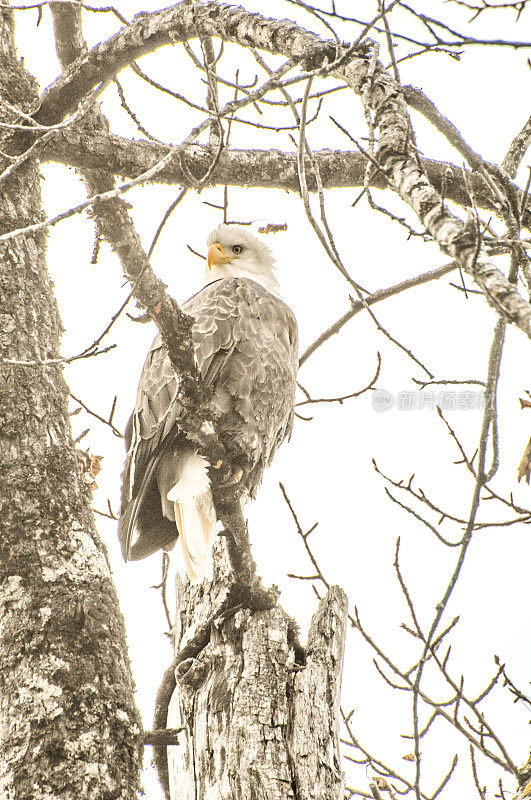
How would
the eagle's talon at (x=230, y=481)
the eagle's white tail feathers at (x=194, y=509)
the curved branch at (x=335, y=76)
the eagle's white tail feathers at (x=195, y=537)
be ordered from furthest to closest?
the eagle's white tail feathers at (x=194, y=509) < the eagle's white tail feathers at (x=195, y=537) < the eagle's talon at (x=230, y=481) < the curved branch at (x=335, y=76)

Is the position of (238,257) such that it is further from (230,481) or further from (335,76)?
(335,76)

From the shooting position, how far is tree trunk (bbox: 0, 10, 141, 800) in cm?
194

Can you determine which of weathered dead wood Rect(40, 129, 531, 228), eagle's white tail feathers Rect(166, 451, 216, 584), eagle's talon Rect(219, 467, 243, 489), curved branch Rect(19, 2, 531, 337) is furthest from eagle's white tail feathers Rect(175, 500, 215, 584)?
curved branch Rect(19, 2, 531, 337)

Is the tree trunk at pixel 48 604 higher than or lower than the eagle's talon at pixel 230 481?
lower

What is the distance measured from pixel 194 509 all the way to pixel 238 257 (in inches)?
78.5

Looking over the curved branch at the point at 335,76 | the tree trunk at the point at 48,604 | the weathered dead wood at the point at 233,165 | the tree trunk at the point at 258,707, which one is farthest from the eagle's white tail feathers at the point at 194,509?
the curved branch at the point at 335,76

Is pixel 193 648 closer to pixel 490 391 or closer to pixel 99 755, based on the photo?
pixel 99 755

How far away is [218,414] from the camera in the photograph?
321 cm

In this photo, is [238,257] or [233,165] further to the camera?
[238,257]

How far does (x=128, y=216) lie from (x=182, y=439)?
5.06 feet

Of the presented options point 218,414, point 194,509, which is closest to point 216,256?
point 218,414

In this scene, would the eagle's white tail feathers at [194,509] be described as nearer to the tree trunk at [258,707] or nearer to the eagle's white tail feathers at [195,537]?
the eagle's white tail feathers at [195,537]

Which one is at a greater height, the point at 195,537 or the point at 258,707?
the point at 195,537

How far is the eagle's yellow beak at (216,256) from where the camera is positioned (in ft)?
15.5
